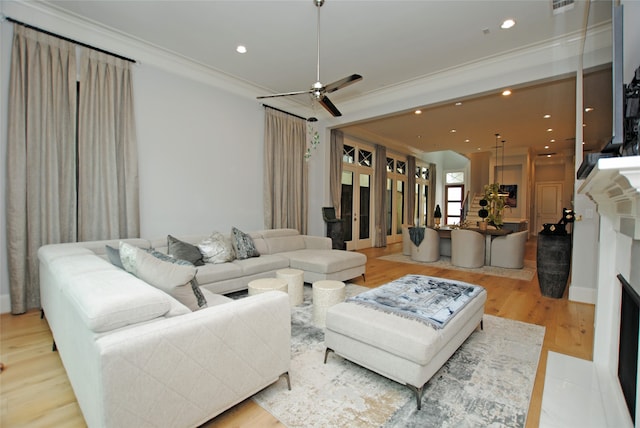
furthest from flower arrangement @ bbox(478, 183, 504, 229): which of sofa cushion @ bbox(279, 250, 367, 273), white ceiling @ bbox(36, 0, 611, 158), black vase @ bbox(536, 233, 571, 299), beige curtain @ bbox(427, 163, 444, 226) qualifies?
beige curtain @ bbox(427, 163, 444, 226)

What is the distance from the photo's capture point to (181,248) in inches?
137

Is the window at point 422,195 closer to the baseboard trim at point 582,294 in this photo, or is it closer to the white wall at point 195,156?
the baseboard trim at point 582,294

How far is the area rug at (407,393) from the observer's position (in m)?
1.66

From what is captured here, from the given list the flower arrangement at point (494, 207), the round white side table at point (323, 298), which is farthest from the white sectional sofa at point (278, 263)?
the flower arrangement at point (494, 207)

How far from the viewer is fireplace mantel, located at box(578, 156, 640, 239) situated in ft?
3.52

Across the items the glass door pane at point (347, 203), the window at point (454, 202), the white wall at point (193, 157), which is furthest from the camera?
the window at point (454, 202)

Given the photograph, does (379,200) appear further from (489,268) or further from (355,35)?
(355,35)

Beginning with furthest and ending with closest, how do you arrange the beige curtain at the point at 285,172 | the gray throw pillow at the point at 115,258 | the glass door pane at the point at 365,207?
the glass door pane at the point at 365,207 < the beige curtain at the point at 285,172 < the gray throw pillow at the point at 115,258

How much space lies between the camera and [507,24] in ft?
10.7

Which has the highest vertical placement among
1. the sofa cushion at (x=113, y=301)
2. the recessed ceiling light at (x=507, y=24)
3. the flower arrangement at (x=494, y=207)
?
the recessed ceiling light at (x=507, y=24)

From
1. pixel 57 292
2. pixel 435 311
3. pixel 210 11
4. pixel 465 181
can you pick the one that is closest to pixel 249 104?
pixel 210 11

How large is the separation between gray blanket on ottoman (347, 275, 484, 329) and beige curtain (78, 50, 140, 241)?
10.3ft

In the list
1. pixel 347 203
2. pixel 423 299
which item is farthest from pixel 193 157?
pixel 347 203

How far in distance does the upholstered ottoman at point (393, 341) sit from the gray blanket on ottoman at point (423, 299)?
4cm
